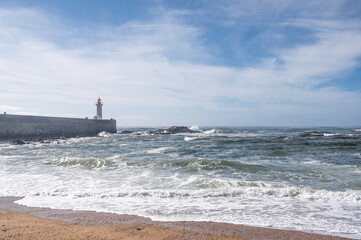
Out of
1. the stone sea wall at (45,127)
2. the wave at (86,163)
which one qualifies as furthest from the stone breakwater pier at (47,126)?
the wave at (86,163)

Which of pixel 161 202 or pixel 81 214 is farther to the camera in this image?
pixel 161 202

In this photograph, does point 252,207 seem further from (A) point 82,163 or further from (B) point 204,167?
(A) point 82,163

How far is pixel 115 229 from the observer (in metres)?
3.65

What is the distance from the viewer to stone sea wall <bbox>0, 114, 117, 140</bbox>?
24.6 m

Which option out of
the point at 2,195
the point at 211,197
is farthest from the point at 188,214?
the point at 2,195

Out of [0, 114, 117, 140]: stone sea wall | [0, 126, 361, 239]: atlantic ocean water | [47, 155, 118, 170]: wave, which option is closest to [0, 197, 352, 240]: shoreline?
[0, 126, 361, 239]: atlantic ocean water

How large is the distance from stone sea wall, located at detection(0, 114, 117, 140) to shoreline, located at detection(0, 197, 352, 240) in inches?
950

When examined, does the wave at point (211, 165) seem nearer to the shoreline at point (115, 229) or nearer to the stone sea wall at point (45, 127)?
the shoreline at point (115, 229)

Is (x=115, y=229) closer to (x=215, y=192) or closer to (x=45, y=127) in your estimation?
(x=215, y=192)

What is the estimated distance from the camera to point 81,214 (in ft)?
14.3

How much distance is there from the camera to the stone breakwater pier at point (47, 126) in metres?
24.6

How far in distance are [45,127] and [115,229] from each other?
29.4 metres

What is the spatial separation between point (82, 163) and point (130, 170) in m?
2.84

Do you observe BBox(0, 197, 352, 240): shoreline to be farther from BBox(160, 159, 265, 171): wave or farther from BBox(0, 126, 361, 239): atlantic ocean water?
BBox(160, 159, 265, 171): wave
